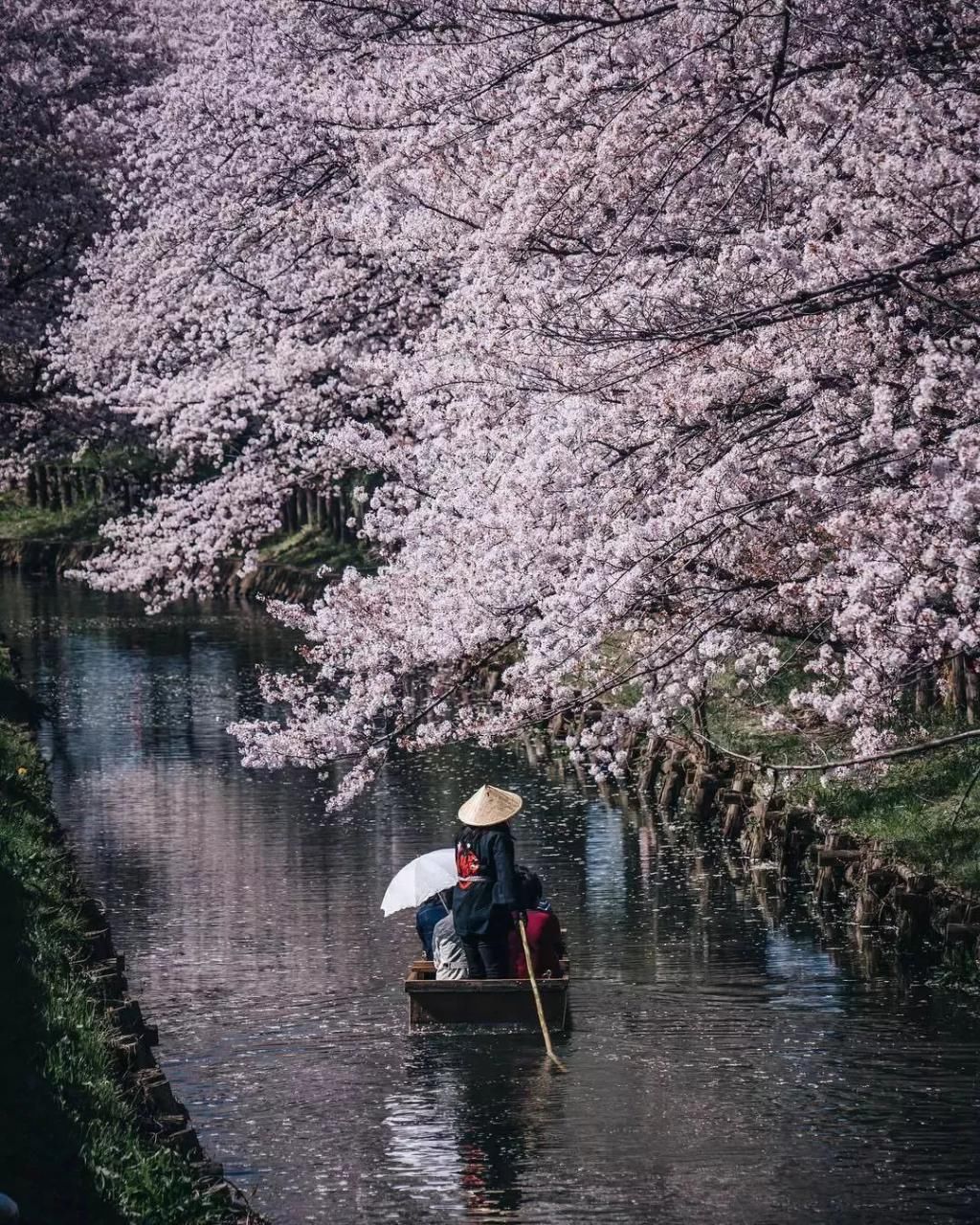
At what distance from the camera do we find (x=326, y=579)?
41.5m

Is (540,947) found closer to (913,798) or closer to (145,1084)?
(145,1084)

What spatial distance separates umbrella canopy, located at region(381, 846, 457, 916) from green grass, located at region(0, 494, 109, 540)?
1681 inches

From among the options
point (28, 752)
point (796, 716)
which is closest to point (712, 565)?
point (796, 716)

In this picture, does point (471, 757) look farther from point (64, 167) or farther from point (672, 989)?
point (64, 167)

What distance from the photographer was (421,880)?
14359 millimetres

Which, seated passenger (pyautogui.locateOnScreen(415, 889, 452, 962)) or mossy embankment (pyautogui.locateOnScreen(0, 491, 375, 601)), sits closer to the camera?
seated passenger (pyautogui.locateOnScreen(415, 889, 452, 962))

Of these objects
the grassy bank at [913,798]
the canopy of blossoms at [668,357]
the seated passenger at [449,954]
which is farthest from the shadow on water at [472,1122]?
the grassy bank at [913,798]

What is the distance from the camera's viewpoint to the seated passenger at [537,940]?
1305 centimetres

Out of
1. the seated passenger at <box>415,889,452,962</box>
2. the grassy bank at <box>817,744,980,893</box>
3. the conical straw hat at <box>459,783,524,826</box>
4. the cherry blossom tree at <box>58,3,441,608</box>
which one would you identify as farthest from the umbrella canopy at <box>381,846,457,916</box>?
the cherry blossom tree at <box>58,3,441,608</box>

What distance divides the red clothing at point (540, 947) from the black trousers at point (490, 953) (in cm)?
7

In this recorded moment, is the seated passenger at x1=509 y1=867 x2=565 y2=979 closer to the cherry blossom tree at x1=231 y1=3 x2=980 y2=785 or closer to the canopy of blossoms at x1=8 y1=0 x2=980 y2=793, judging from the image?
the canopy of blossoms at x1=8 y1=0 x2=980 y2=793

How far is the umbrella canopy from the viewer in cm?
1428

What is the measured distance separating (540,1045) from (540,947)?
2.51ft

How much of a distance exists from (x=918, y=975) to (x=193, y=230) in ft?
45.0
